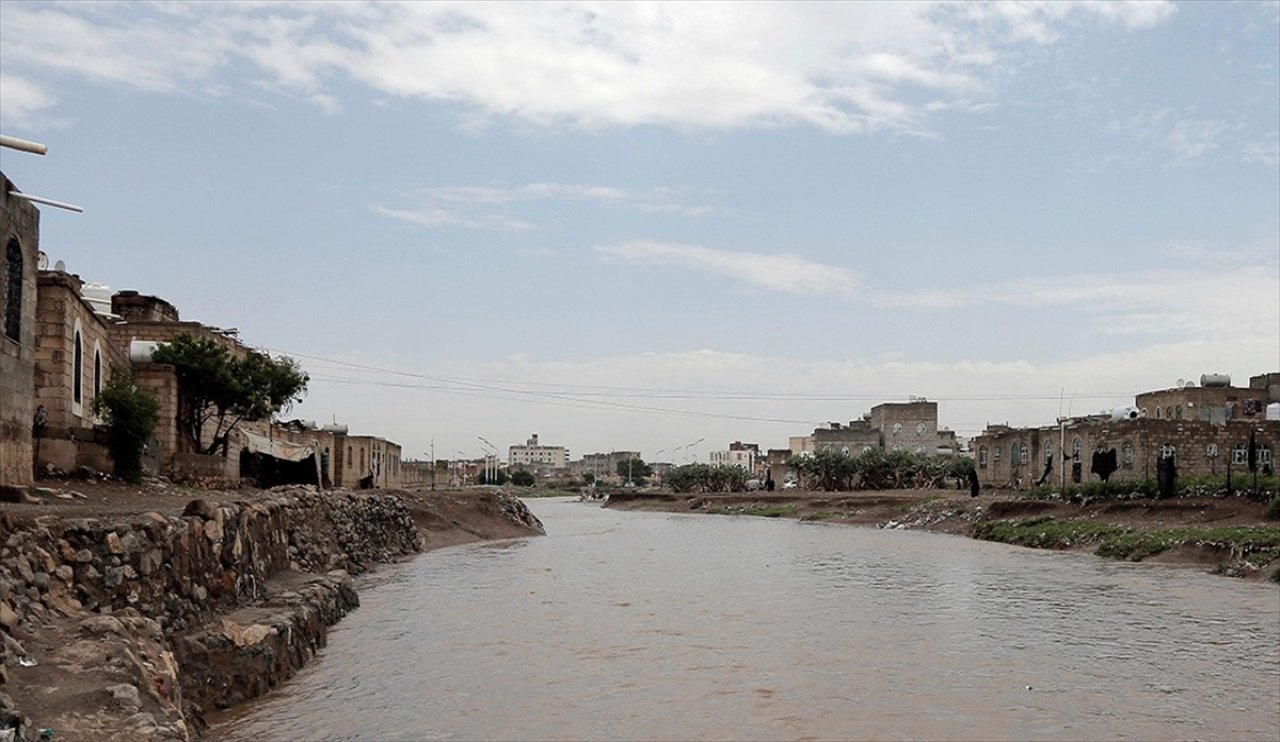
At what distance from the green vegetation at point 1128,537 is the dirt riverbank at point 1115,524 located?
26 millimetres

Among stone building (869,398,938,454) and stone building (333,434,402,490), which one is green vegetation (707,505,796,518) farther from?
stone building (869,398,938,454)

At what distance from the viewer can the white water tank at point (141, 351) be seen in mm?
29781

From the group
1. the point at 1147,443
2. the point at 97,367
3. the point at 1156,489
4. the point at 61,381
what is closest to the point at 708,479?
the point at 1147,443

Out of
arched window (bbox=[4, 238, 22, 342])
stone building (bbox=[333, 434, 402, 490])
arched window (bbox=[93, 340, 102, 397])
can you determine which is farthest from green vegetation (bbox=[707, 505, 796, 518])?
arched window (bbox=[4, 238, 22, 342])

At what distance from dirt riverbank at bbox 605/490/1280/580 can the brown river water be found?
1.54m

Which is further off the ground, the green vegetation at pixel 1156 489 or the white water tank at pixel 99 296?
the white water tank at pixel 99 296

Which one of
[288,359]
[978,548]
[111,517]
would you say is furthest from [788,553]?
[111,517]

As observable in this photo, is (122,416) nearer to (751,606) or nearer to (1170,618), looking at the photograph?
(751,606)

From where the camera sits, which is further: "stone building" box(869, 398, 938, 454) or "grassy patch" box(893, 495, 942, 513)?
"stone building" box(869, 398, 938, 454)

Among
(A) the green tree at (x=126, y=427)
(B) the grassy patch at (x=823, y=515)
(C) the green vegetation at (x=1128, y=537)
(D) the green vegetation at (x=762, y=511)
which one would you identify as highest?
(A) the green tree at (x=126, y=427)

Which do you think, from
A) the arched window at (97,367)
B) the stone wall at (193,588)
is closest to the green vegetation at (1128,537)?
the stone wall at (193,588)

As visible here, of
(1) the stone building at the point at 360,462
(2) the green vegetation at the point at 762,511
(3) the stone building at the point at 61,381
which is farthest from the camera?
(2) the green vegetation at the point at 762,511

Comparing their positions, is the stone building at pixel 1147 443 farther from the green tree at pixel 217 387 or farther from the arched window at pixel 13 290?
the arched window at pixel 13 290

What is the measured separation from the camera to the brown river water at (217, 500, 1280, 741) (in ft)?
36.0
